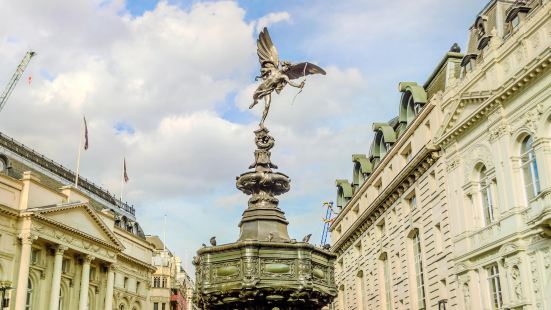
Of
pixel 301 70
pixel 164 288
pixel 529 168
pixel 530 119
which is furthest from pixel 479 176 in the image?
pixel 164 288

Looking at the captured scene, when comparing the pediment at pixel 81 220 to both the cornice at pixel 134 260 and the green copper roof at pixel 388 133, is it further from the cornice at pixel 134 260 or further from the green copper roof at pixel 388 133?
the green copper roof at pixel 388 133

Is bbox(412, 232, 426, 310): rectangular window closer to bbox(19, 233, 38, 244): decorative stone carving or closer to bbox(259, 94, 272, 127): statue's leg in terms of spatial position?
bbox(19, 233, 38, 244): decorative stone carving

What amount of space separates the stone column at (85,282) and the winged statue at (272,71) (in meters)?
48.3

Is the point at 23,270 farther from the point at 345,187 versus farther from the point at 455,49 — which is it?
the point at 455,49

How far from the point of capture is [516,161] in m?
31.4

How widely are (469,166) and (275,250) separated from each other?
24.9 m

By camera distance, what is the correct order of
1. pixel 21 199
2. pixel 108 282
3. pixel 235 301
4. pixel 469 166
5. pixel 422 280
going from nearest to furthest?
pixel 235 301 → pixel 469 166 → pixel 422 280 → pixel 21 199 → pixel 108 282

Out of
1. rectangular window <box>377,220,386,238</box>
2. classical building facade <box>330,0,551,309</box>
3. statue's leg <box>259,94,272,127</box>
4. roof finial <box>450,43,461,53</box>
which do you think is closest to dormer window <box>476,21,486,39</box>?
classical building facade <box>330,0,551,309</box>

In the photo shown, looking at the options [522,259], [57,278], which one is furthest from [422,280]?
[57,278]

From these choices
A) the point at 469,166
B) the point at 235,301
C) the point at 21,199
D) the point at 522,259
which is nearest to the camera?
the point at 235,301

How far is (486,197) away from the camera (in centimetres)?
3425

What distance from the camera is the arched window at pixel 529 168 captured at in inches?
1177

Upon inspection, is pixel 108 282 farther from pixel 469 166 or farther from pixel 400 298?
pixel 469 166

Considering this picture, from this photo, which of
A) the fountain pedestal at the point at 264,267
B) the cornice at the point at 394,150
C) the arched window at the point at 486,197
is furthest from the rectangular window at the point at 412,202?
the fountain pedestal at the point at 264,267
